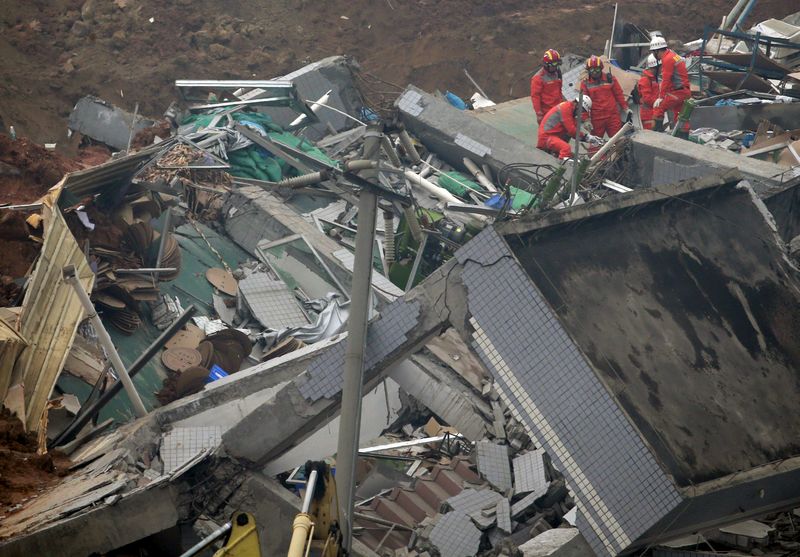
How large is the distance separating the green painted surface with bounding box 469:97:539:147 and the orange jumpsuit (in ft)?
4.03

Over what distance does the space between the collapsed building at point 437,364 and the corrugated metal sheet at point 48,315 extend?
0.03m

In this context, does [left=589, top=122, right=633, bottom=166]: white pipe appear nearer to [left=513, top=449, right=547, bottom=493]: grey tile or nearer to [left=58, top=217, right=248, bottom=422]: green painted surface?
[left=58, top=217, right=248, bottom=422]: green painted surface

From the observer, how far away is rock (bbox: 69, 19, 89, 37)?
80.4ft

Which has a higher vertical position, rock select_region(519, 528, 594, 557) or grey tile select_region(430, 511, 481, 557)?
rock select_region(519, 528, 594, 557)

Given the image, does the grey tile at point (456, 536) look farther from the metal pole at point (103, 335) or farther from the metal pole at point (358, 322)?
the metal pole at point (103, 335)

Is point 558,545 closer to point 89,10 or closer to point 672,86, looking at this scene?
point 672,86

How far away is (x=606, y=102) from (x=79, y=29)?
48.8ft

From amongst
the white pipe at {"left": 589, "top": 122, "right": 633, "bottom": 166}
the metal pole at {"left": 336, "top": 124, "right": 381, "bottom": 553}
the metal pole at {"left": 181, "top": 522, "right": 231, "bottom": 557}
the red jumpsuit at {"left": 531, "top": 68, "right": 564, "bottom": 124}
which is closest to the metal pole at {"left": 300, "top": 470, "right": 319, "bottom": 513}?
the metal pole at {"left": 181, "top": 522, "right": 231, "bottom": 557}

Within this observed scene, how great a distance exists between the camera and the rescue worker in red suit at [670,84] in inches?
619

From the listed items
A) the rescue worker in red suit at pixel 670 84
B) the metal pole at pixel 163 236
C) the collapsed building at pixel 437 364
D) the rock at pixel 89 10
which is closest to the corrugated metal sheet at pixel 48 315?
the collapsed building at pixel 437 364

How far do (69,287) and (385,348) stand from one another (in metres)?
3.99

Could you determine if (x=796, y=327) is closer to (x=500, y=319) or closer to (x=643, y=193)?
(x=643, y=193)

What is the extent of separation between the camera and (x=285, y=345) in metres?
11.5

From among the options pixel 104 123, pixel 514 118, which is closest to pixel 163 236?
pixel 104 123
